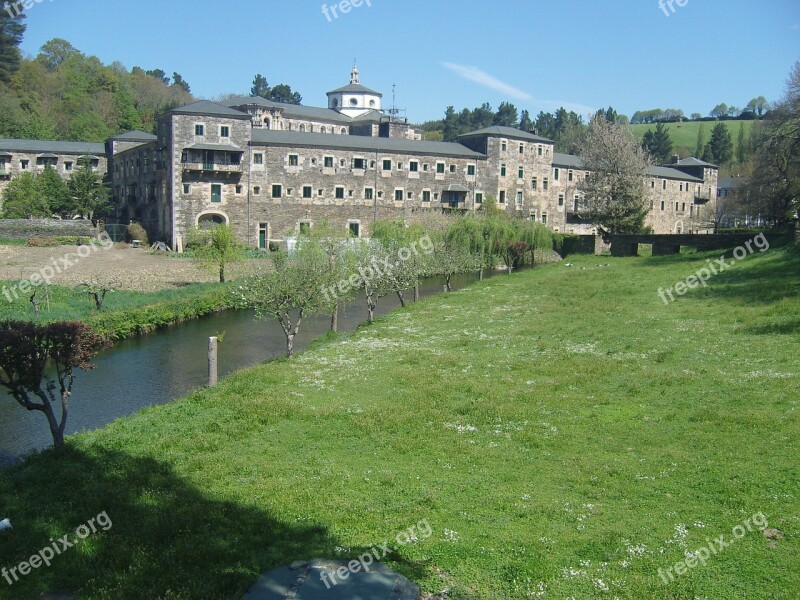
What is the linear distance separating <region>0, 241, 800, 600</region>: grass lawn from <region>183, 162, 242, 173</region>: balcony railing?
43.1 meters

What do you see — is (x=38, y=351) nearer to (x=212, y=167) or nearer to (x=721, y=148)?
(x=212, y=167)

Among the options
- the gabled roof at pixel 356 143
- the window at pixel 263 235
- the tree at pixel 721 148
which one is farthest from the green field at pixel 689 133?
the window at pixel 263 235

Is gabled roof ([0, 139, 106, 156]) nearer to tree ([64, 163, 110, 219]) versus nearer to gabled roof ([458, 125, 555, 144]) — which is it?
tree ([64, 163, 110, 219])

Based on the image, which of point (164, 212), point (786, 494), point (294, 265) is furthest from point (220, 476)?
point (164, 212)

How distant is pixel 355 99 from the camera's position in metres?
106

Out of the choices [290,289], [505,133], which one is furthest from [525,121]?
[290,289]

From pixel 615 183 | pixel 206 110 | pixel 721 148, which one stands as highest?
pixel 721 148

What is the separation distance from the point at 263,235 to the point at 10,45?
62636mm

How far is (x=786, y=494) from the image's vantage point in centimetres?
1062

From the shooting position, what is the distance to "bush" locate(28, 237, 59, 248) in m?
60.4

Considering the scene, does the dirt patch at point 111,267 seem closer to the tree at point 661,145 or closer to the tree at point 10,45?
the tree at point 10,45

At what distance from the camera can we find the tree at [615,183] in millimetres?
58094

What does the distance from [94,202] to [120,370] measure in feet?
169

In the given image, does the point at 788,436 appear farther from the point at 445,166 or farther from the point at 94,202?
the point at 94,202
